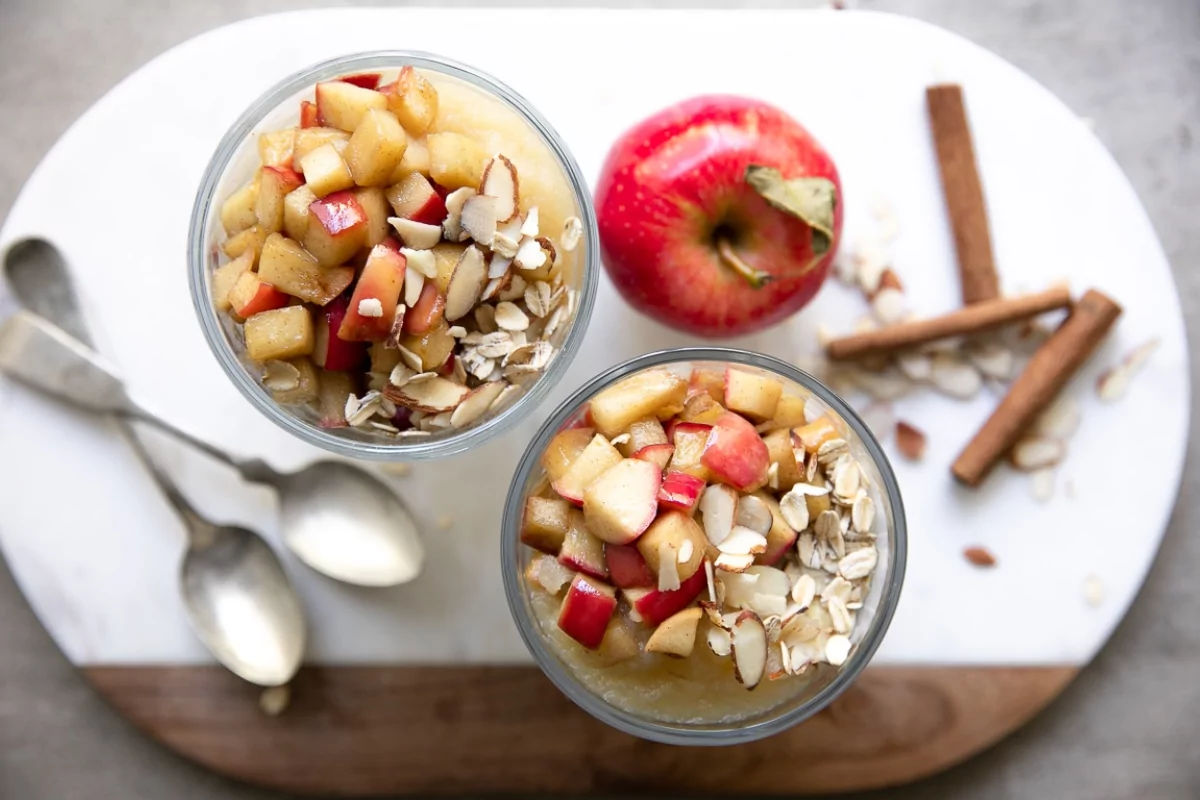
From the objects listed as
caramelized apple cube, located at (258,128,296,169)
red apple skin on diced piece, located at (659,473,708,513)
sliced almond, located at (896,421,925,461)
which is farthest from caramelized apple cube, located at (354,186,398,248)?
sliced almond, located at (896,421,925,461)

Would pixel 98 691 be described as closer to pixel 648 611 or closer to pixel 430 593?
pixel 430 593

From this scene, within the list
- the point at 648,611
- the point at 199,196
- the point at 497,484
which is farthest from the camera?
the point at 497,484

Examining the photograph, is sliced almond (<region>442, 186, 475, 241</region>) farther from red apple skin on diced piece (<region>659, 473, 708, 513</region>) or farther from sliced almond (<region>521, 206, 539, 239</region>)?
red apple skin on diced piece (<region>659, 473, 708, 513</region>)

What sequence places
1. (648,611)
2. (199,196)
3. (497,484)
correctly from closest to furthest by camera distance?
(648,611), (199,196), (497,484)

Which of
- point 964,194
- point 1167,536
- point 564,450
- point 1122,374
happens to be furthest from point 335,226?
point 1167,536

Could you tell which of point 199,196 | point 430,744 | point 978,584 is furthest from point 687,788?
point 199,196

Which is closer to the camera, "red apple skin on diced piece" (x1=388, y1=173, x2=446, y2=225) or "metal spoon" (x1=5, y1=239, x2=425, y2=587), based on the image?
"red apple skin on diced piece" (x1=388, y1=173, x2=446, y2=225)
